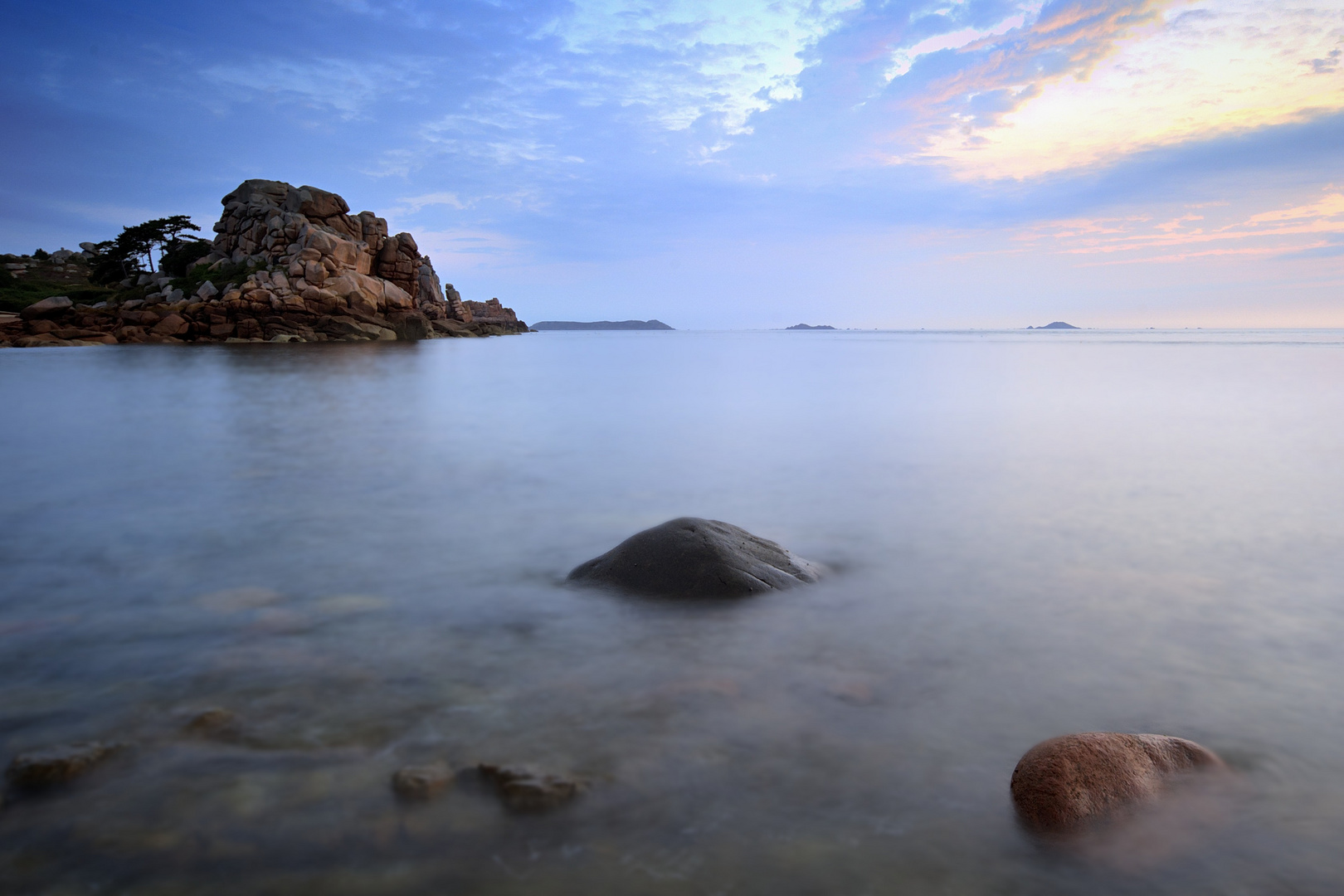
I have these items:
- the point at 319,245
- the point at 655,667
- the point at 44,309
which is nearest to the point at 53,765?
the point at 655,667

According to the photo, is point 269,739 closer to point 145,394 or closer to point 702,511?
point 702,511

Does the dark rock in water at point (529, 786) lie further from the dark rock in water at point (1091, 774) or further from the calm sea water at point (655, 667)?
the dark rock in water at point (1091, 774)

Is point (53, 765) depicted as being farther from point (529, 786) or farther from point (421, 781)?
point (529, 786)

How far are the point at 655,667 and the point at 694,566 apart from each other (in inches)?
59.2

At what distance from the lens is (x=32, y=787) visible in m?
3.34

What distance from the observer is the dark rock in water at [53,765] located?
133 inches

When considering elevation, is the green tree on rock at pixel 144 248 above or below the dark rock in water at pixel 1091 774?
above

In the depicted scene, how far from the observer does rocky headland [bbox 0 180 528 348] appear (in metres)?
54.0

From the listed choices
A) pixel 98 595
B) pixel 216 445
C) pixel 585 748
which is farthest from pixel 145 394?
pixel 585 748

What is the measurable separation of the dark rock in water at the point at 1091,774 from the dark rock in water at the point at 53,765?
423 cm

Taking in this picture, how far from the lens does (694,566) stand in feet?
20.1

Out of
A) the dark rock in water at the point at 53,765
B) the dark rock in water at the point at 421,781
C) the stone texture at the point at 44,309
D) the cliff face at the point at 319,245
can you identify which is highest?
the cliff face at the point at 319,245

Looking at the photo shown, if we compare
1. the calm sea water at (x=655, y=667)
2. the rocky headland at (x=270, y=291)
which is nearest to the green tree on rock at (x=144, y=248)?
the rocky headland at (x=270, y=291)

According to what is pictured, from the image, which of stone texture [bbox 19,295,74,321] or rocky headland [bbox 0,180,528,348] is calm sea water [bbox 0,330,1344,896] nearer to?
rocky headland [bbox 0,180,528,348]
